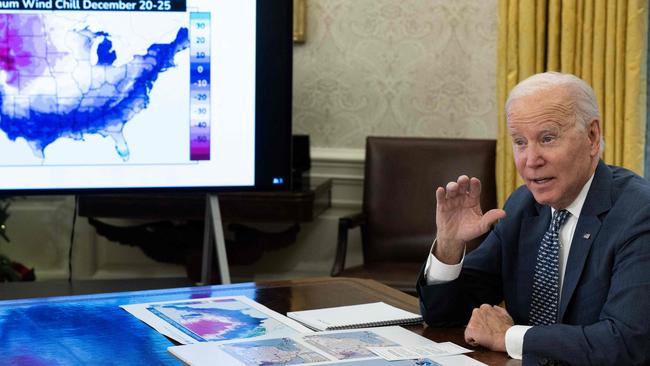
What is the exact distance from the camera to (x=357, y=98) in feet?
16.5

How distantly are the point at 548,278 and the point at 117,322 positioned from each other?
3.14 ft

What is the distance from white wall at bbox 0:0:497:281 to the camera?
4.93m

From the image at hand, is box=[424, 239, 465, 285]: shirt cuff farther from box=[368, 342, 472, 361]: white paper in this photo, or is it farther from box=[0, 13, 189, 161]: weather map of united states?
box=[0, 13, 189, 161]: weather map of united states

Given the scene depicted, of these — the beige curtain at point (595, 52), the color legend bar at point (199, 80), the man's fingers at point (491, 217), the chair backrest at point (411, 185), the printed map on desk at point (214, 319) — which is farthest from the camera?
the chair backrest at point (411, 185)

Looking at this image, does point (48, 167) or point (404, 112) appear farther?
point (404, 112)

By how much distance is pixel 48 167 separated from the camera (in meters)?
3.62

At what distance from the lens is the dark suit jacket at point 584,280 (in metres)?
1.94

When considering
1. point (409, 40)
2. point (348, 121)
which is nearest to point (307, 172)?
point (348, 121)

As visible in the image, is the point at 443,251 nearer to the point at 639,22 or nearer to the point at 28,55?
the point at 28,55

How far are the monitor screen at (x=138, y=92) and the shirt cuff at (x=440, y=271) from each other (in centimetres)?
151

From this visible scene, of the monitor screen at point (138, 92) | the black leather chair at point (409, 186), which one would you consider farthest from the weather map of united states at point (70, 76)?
the black leather chair at point (409, 186)

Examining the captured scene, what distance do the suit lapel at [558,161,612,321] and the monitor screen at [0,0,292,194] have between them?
5.85ft

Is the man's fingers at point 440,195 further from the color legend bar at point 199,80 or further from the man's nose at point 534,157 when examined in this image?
the color legend bar at point 199,80

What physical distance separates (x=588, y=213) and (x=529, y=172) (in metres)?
0.15
